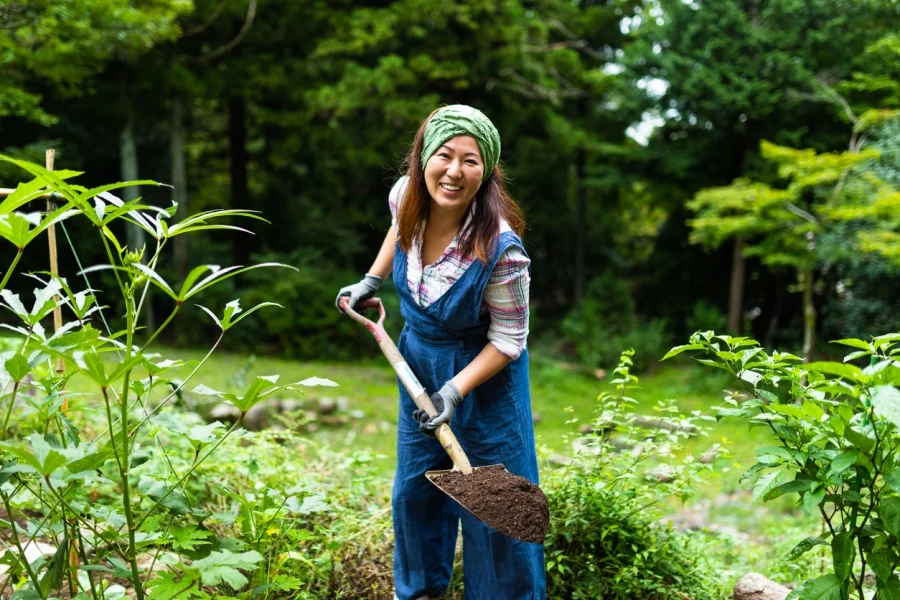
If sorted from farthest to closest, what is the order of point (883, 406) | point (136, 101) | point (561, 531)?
point (136, 101) < point (561, 531) < point (883, 406)

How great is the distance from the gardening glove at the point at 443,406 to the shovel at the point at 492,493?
2 centimetres

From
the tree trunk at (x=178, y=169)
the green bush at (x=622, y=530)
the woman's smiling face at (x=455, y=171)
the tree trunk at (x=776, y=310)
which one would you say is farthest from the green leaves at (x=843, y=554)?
the tree trunk at (x=776, y=310)

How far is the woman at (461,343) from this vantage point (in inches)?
81.3

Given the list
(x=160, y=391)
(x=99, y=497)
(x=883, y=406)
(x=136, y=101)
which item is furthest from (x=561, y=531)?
(x=136, y=101)

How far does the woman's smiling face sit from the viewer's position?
2.06 metres

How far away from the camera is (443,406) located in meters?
2.03

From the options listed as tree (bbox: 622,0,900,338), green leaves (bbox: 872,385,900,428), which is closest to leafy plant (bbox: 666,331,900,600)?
green leaves (bbox: 872,385,900,428)

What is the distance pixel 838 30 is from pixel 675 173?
8.40ft

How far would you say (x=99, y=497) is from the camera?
285 cm

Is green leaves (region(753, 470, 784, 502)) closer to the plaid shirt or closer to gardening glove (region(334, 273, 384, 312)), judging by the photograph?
the plaid shirt

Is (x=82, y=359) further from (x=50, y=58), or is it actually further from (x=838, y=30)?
(x=838, y=30)

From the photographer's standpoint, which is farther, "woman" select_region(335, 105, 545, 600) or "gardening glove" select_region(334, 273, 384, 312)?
A: "gardening glove" select_region(334, 273, 384, 312)

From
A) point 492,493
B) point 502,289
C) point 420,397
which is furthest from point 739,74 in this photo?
point 492,493

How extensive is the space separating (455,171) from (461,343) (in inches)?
20.0
